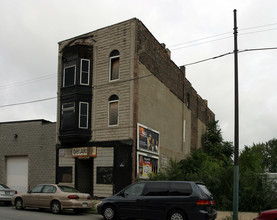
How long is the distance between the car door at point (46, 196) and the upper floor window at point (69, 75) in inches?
387

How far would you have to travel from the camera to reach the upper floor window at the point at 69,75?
24.3 meters

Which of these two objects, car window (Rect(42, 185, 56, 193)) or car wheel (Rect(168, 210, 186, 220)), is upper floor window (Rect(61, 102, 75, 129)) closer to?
car window (Rect(42, 185, 56, 193))

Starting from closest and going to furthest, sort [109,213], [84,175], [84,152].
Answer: [109,213]
[84,152]
[84,175]

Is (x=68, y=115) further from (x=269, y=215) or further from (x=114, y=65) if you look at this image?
(x=269, y=215)

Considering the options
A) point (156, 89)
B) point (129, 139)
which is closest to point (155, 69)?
point (156, 89)

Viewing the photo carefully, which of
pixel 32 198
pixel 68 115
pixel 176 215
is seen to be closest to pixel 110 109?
pixel 68 115

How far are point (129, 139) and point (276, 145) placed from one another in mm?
52366

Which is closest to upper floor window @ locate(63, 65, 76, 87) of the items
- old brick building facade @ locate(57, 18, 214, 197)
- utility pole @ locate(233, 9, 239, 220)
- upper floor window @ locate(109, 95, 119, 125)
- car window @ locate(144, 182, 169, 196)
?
old brick building facade @ locate(57, 18, 214, 197)

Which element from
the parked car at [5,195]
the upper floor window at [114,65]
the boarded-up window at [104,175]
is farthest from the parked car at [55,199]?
the upper floor window at [114,65]

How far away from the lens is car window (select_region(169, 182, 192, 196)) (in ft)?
39.3

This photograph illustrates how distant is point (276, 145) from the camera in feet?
217

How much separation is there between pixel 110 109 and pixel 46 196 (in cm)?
857

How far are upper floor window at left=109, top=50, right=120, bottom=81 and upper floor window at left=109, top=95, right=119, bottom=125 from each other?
1.40 metres

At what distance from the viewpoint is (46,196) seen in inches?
621
